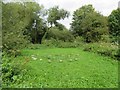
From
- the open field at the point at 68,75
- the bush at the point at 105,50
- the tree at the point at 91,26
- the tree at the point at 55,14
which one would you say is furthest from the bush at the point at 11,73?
the tree at the point at 55,14

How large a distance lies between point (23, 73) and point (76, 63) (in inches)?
108

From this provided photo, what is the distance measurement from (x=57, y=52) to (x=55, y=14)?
27.5ft

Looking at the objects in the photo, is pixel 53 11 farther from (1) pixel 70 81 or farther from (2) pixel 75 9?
(1) pixel 70 81

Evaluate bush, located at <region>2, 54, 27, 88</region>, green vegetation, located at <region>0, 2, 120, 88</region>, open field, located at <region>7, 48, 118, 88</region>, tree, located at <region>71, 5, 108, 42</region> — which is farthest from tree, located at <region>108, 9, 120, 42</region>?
bush, located at <region>2, 54, 27, 88</region>

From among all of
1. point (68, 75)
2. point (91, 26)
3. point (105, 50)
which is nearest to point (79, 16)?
point (91, 26)

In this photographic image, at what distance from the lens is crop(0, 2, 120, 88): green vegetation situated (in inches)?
224

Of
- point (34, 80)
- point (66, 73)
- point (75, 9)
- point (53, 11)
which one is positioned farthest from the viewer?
point (75, 9)

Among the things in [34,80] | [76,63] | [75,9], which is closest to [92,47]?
[76,63]

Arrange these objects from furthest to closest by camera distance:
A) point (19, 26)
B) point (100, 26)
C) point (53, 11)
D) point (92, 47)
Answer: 1. point (53, 11)
2. point (100, 26)
3. point (92, 47)
4. point (19, 26)

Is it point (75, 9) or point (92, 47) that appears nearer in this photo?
point (92, 47)

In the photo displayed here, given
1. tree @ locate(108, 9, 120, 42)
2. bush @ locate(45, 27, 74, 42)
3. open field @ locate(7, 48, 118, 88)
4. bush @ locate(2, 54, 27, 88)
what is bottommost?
open field @ locate(7, 48, 118, 88)

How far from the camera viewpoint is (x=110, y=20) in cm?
1920

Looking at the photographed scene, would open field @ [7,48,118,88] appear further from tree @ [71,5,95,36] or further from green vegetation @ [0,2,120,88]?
tree @ [71,5,95,36]

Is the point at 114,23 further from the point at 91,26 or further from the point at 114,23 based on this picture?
the point at 91,26
